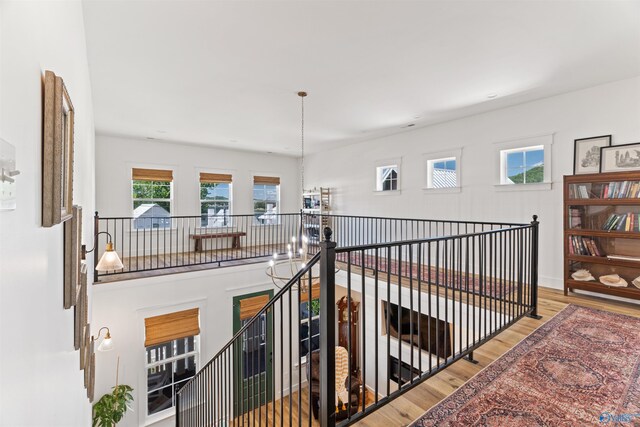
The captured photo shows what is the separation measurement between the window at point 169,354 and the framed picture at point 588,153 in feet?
21.1

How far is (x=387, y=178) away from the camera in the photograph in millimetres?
7039

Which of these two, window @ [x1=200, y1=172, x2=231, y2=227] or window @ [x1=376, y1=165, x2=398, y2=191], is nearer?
window @ [x1=376, y1=165, x2=398, y2=191]

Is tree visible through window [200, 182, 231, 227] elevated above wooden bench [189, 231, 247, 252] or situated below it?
above

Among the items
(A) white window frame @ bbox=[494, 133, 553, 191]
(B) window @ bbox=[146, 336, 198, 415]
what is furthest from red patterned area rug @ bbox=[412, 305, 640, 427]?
(B) window @ bbox=[146, 336, 198, 415]

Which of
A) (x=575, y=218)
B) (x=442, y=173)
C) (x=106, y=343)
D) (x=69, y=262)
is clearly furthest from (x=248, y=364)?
(x=575, y=218)

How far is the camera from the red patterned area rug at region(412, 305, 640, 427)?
1.83 m

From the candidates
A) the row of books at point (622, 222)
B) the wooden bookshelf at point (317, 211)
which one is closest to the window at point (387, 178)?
the wooden bookshelf at point (317, 211)

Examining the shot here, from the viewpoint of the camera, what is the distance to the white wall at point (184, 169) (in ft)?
22.1

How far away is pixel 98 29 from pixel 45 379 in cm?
289

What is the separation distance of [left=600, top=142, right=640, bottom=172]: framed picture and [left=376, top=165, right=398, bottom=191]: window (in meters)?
3.44

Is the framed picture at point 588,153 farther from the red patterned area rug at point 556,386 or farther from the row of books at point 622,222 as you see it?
the red patterned area rug at point 556,386

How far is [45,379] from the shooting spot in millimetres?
1054

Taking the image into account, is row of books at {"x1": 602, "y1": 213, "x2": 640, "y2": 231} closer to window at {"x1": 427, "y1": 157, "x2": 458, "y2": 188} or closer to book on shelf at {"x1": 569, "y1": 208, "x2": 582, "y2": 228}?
→ book on shelf at {"x1": 569, "y1": 208, "x2": 582, "y2": 228}

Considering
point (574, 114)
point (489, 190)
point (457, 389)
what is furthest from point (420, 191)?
point (457, 389)
